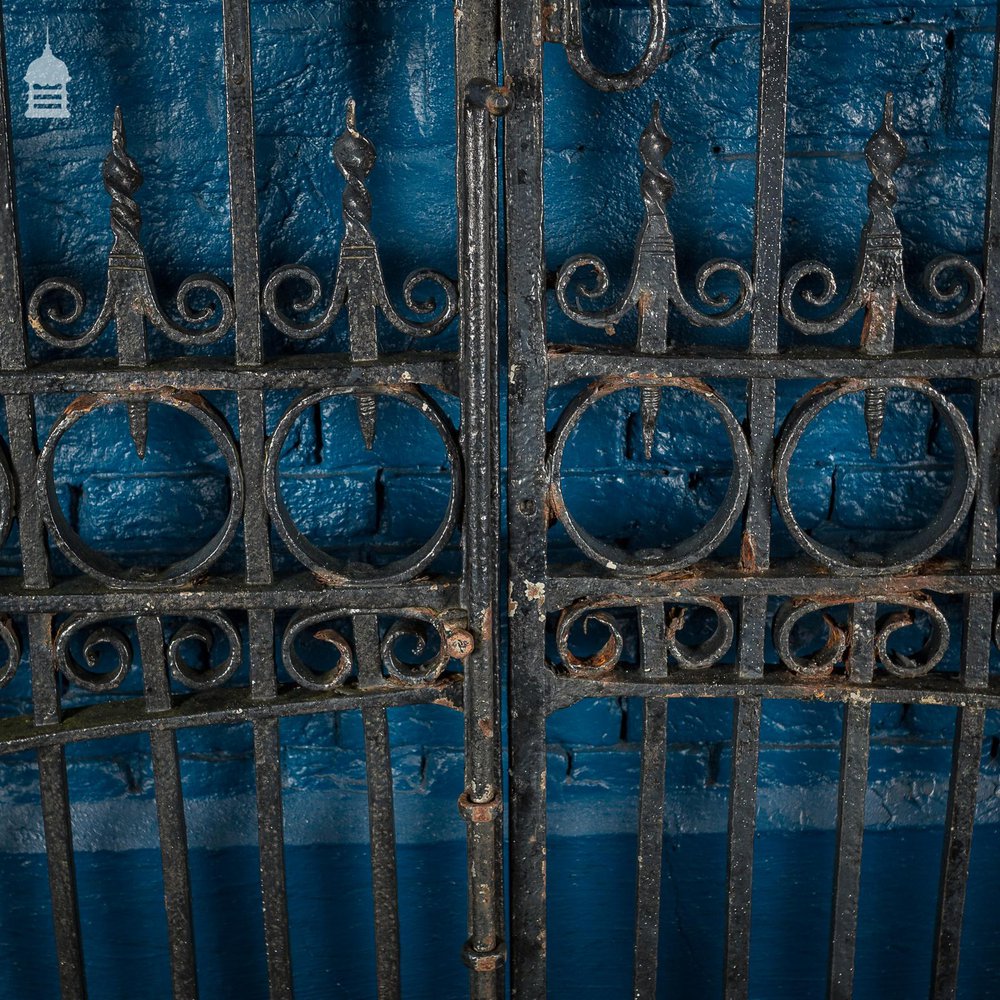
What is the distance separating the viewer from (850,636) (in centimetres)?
146

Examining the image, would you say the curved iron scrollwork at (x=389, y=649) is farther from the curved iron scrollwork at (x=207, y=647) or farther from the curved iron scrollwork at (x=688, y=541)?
the curved iron scrollwork at (x=688, y=541)

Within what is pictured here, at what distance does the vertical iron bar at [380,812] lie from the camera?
145 cm

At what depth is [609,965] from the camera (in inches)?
72.0

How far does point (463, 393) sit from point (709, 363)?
31cm

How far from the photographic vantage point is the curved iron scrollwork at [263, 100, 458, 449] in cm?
129

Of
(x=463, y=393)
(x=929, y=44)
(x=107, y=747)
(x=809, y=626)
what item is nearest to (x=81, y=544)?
(x=107, y=747)

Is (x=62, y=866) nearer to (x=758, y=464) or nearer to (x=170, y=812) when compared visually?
(x=170, y=812)

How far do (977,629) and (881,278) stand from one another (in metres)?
0.49

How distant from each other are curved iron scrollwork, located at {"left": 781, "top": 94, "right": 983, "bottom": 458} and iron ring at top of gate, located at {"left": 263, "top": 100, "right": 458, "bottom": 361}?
0.45 metres

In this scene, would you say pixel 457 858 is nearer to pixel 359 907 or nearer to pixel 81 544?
pixel 359 907

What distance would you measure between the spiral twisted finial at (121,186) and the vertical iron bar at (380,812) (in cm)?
56

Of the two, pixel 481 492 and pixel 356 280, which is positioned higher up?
pixel 356 280

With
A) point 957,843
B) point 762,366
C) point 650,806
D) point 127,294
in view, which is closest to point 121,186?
point 127,294

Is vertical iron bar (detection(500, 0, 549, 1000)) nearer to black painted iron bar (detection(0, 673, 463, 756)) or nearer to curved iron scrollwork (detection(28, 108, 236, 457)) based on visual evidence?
black painted iron bar (detection(0, 673, 463, 756))
